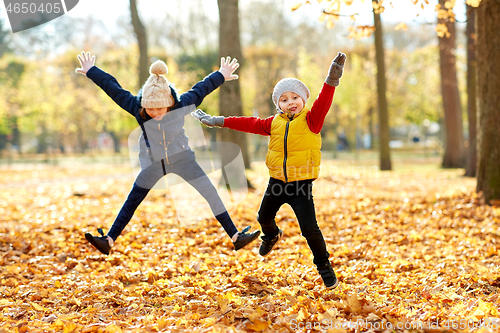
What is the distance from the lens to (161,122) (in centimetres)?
356

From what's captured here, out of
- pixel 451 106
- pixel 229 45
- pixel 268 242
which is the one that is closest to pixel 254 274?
pixel 268 242

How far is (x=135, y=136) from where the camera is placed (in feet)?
14.0

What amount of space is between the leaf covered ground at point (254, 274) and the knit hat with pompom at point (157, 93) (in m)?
1.56

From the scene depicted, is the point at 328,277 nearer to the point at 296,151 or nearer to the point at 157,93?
the point at 296,151

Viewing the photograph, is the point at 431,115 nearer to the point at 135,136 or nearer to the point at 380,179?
the point at 380,179

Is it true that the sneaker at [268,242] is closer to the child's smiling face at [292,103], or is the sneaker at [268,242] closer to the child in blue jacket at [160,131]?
the child in blue jacket at [160,131]

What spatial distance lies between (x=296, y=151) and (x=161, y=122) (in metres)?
1.19

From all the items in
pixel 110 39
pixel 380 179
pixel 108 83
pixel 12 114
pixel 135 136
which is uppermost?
pixel 110 39

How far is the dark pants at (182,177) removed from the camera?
3.67 metres

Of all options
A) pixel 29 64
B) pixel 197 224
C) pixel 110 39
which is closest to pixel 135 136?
pixel 197 224

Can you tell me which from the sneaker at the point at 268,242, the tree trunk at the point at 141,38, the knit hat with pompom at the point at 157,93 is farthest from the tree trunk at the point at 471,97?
the knit hat with pompom at the point at 157,93

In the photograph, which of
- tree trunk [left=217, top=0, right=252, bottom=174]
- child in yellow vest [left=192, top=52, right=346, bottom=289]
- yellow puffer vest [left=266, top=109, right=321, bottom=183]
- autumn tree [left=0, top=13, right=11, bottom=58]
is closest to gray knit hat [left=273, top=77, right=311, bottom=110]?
child in yellow vest [left=192, top=52, right=346, bottom=289]

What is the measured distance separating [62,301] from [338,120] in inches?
1209

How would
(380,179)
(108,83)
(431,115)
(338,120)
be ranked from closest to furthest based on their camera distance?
(108,83) → (380,179) → (431,115) → (338,120)
